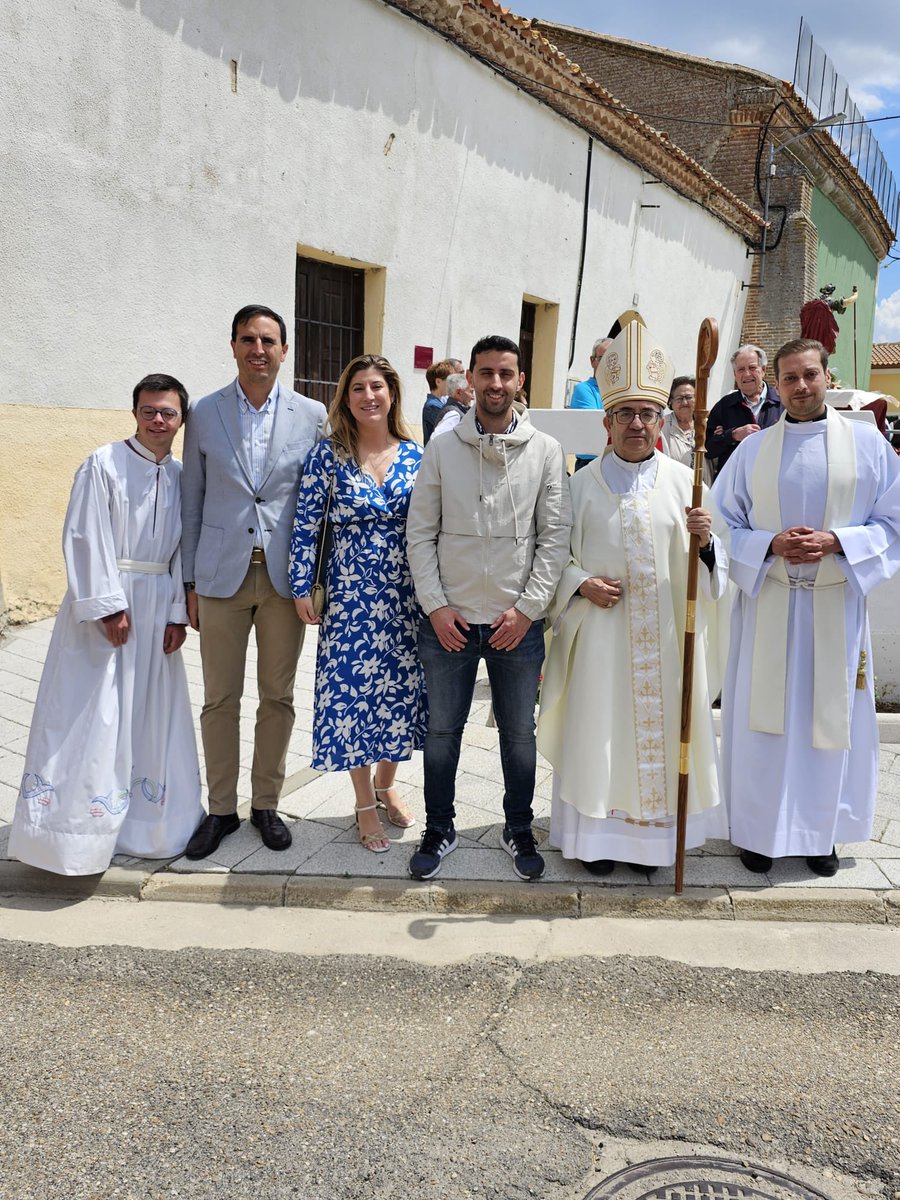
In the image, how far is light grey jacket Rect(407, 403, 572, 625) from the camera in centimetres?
348

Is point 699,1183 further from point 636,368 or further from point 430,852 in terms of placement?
point 636,368

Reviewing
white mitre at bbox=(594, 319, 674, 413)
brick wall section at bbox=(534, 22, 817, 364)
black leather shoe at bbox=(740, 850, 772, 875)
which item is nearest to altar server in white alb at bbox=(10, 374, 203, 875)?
white mitre at bbox=(594, 319, 674, 413)

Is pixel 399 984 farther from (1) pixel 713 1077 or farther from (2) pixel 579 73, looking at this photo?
(2) pixel 579 73

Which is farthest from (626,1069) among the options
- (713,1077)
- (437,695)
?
(437,695)

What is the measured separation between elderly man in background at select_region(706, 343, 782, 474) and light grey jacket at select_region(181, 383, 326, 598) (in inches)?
153

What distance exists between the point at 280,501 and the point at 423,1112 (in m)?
2.22

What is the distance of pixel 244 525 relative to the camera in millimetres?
3682

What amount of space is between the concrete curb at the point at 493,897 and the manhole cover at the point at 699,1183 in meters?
1.31

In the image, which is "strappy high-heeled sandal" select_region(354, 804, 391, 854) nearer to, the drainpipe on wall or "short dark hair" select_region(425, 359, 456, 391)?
"short dark hair" select_region(425, 359, 456, 391)

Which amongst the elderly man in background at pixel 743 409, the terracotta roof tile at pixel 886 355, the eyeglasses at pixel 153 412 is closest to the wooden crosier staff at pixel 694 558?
the eyeglasses at pixel 153 412

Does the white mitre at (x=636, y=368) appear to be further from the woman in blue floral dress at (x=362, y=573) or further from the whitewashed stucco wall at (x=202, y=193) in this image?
the whitewashed stucco wall at (x=202, y=193)

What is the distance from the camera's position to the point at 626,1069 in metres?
2.71

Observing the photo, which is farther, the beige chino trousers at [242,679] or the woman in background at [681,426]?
the woman in background at [681,426]

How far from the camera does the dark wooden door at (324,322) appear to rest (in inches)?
360
